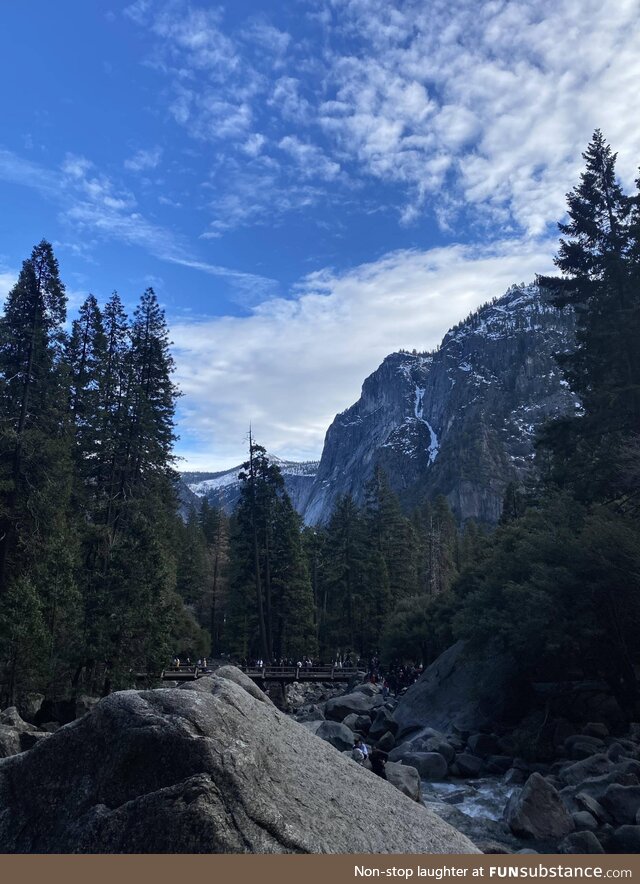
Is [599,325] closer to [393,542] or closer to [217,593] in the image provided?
[393,542]

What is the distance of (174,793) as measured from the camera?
490cm

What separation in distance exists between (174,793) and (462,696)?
74.9ft

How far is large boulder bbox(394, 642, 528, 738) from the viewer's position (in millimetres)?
22328

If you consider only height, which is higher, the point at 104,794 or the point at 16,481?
the point at 16,481

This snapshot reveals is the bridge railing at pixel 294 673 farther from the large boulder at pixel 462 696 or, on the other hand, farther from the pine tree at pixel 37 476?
the pine tree at pixel 37 476

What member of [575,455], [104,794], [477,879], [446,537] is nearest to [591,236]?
[575,455]

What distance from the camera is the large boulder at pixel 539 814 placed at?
11328mm

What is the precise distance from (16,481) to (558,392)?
201 meters

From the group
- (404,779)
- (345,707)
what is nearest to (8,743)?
(404,779)

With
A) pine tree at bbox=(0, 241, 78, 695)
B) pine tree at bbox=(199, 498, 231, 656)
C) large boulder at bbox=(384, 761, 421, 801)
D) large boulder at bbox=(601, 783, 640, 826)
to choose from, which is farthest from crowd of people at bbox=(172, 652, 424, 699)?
large boulder at bbox=(384, 761, 421, 801)

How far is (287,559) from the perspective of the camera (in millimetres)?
44281

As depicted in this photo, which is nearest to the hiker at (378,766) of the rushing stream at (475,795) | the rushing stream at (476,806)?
the rushing stream at (476,806)

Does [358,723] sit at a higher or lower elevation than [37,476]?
lower

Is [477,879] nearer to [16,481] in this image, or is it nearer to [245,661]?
[16,481]
